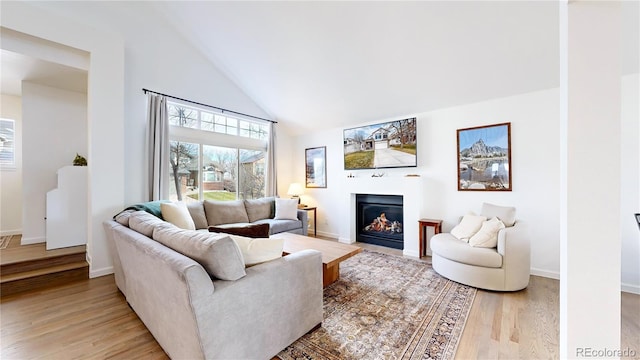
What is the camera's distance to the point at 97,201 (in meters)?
2.92

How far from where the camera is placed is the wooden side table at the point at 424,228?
3.46 metres

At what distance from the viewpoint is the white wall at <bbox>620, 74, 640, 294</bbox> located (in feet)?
8.07

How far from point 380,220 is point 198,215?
3.17 m

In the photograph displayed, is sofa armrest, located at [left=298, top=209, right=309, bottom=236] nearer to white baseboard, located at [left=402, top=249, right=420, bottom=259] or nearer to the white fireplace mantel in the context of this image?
the white fireplace mantel

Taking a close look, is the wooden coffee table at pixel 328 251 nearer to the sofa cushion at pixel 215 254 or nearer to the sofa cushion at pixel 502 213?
the sofa cushion at pixel 215 254

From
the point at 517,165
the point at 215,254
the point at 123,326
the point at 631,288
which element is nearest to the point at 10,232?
the point at 123,326

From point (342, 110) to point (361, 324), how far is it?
3.44 metres

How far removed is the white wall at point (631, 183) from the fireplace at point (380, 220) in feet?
8.00

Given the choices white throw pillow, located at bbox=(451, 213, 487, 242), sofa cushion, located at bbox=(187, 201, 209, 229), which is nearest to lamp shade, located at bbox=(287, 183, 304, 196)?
sofa cushion, located at bbox=(187, 201, 209, 229)

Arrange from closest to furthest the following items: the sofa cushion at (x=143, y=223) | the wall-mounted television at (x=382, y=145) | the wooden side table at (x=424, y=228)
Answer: the sofa cushion at (x=143, y=223) → the wooden side table at (x=424, y=228) → the wall-mounted television at (x=382, y=145)

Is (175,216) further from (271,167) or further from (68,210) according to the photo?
(271,167)

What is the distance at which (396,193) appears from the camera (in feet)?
13.1

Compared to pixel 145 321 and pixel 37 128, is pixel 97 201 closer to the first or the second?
pixel 37 128

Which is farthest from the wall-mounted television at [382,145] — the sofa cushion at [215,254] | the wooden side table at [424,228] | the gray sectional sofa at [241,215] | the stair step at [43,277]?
the stair step at [43,277]
